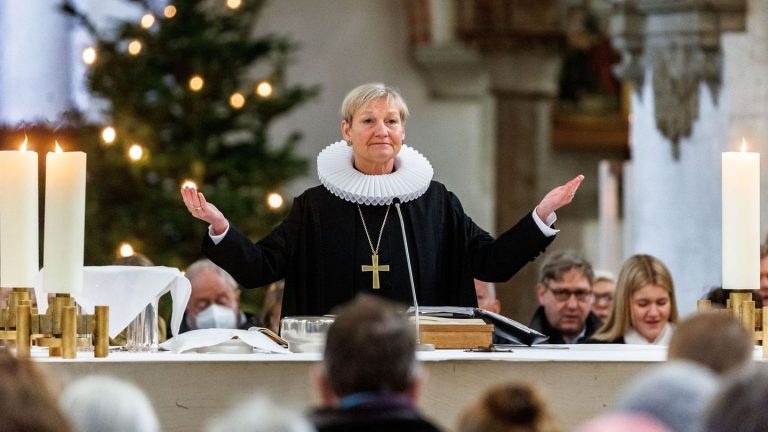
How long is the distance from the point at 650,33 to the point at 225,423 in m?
7.47

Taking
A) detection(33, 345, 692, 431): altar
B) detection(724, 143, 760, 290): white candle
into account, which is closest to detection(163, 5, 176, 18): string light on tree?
detection(724, 143, 760, 290): white candle

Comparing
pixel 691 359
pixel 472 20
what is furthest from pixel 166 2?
pixel 691 359

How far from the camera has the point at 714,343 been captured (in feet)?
12.6

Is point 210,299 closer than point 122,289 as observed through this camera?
No

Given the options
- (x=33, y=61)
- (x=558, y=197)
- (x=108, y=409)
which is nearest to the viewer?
(x=108, y=409)

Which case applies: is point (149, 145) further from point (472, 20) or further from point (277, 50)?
point (472, 20)

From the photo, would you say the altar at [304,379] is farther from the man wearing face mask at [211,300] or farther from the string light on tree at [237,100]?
the string light on tree at [237,100]

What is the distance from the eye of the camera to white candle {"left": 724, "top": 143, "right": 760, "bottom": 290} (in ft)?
17.4

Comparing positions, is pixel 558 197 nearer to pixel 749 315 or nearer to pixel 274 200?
pixel 749 315

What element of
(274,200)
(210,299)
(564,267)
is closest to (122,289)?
(564,267)

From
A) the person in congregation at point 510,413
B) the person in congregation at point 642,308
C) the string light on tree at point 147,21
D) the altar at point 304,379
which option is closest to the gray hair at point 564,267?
the person in congregation at point 642,308

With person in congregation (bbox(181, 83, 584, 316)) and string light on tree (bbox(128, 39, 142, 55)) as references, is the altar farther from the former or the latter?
string light on tree (bbox(128, 39, 142, 55))

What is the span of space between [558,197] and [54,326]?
1513mm

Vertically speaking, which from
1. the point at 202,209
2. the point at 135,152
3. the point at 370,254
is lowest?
the point at 370,254
